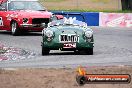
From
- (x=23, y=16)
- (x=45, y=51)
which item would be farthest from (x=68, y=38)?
(x=23, y=16)

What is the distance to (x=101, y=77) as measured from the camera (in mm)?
5145

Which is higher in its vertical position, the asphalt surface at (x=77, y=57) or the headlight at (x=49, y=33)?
the headlight at (x=49, y=33)

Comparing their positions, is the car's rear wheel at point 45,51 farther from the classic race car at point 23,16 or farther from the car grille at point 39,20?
the car grille at point 39,20

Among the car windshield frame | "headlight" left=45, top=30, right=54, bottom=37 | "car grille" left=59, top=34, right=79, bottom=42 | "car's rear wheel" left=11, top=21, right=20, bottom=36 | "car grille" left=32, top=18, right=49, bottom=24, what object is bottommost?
"car's rear wheel" left=11, top=21, right=20, bottom=36

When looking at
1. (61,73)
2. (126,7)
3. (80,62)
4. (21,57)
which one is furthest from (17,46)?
(126,7)

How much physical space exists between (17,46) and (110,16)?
13.9 m

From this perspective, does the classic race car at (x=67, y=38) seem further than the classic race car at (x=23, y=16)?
No

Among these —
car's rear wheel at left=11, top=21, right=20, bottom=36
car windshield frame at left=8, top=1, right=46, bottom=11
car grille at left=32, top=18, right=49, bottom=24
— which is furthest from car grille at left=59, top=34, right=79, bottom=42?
car windshield frame at left=8, top=1, right=46, bottom=11

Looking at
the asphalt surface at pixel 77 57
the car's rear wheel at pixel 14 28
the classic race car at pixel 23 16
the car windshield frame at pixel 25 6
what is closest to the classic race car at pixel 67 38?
the asphalt surface at pixel 77 57

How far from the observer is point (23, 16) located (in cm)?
2292

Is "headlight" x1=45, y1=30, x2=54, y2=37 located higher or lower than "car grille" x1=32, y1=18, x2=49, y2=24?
higher

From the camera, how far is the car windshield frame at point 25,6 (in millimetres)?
23766

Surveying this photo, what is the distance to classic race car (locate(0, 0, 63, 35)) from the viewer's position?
22.8 m

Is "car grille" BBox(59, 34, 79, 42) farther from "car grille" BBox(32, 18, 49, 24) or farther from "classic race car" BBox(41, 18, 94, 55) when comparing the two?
"car grille" BBox(32, 18, 49, 24)
